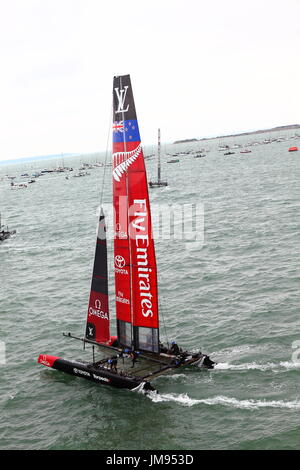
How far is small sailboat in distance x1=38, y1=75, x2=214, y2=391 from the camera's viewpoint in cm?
2094

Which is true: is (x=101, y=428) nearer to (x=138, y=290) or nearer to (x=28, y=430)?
(x=28, y=430)

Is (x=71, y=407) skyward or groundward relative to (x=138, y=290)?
groundward

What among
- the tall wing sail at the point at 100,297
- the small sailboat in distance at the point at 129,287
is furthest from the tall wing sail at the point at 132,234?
the tall wing sail at the point at 100,297

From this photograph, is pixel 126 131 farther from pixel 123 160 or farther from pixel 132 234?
pixel 132 234

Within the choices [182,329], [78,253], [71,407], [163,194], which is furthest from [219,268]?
[163,194]

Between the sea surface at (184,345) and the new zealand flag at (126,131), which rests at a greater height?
the new zealand flag at (126,131)

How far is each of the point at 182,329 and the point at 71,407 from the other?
9.22 metres

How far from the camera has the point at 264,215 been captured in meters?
59.7

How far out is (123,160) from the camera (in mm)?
21328

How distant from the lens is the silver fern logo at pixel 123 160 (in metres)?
21.0

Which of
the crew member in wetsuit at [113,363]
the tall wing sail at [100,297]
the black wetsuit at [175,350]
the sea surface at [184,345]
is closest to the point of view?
the sea surface at [184,345]
